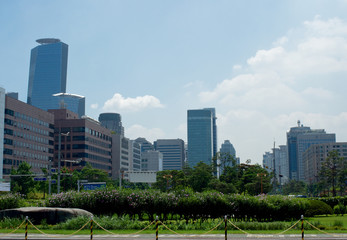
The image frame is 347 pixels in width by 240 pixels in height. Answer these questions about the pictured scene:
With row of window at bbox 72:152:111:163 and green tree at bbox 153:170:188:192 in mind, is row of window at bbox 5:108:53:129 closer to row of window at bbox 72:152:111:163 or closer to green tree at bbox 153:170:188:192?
row of window at bbox 72:152:111:163

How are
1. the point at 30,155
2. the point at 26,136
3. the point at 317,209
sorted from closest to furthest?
the point at 317,209, the point at 26,136, the point at 30,155

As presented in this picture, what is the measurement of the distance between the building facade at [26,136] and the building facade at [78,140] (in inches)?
306

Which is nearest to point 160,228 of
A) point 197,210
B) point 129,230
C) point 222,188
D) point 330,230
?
point 129,230

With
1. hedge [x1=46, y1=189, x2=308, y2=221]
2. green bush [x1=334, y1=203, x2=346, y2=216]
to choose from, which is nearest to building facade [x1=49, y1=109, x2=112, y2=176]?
green bush [x1=334, y1=203, x2=346, y2=216]

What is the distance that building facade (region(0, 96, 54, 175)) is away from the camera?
122 meters

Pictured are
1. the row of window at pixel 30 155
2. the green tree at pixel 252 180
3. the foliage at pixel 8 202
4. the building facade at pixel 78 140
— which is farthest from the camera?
the building facade at pixel 78 140

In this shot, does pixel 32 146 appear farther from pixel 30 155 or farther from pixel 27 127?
pixel 27 127

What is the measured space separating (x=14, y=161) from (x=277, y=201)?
10500 centimetres

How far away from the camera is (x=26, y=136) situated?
132 meters

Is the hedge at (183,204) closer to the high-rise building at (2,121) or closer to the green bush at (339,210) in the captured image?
the green bush at (339,210)

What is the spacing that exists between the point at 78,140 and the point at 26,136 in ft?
91.8

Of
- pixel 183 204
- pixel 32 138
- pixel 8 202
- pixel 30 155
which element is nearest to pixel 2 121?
pixel 32 138

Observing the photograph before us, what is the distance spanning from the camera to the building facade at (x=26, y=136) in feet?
399

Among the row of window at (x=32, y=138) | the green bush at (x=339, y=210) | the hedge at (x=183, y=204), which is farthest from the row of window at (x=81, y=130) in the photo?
the hedge at (x=183, y=204)
